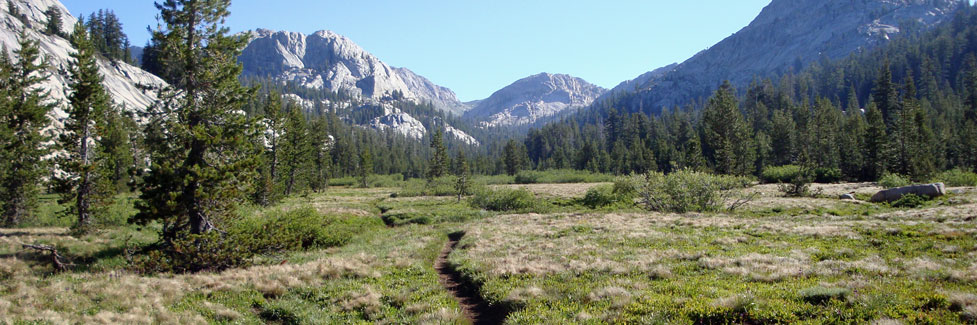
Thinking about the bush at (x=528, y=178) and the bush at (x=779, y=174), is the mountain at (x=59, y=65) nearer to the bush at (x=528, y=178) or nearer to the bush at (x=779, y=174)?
the bush at (x=528, y=178)

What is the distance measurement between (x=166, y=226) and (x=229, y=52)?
26.9 ft

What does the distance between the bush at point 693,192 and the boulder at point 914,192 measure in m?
10.7

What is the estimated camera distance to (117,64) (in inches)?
4053

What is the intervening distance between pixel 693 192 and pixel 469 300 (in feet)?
92.1

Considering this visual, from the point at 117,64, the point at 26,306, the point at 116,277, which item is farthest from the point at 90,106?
the point at 117,64

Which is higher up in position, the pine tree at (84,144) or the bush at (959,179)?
the pine tree at (84,144)

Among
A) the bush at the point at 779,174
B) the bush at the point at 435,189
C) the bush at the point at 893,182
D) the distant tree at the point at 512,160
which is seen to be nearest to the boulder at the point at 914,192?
the bush at the point at 893,182

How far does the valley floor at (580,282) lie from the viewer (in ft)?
25.6

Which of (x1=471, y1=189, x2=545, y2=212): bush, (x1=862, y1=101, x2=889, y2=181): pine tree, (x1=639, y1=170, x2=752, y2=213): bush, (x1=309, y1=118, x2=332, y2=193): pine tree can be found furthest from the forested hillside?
(x1=309, y1=118, x2=332, y2=193): pine tree

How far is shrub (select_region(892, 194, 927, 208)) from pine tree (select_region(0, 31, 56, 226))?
6001 cm

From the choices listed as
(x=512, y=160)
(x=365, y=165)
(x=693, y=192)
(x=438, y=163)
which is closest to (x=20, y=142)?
(x=693, y=192)

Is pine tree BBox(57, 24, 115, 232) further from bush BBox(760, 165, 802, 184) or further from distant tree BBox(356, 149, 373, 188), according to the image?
bush BBox(760, 165, 802, 184)

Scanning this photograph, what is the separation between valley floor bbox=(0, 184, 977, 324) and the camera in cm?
779

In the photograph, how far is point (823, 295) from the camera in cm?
790
